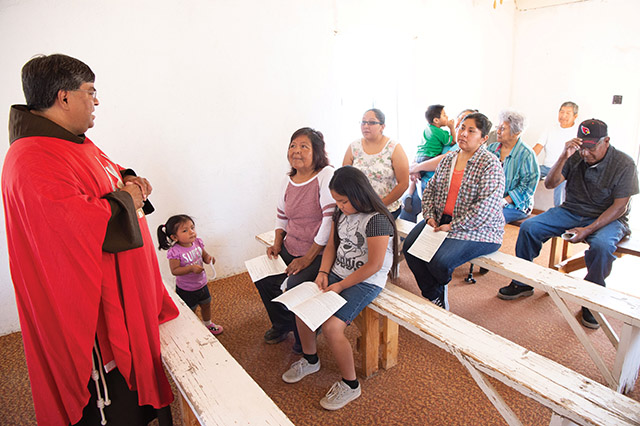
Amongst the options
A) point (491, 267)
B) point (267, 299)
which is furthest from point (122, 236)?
point (491, 267)

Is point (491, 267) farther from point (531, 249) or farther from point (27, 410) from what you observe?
point (27, 410)

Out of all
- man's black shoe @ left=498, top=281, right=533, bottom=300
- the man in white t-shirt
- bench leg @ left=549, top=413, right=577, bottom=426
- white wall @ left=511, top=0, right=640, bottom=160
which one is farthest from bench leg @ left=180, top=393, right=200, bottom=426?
white wall @ left=511, top=0, right=640, bottom=160

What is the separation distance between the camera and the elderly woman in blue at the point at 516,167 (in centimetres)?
314

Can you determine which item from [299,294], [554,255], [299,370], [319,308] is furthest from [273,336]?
[554,255]

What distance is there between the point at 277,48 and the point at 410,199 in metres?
1.86

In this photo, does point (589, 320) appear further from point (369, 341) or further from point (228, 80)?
point (228, 80)

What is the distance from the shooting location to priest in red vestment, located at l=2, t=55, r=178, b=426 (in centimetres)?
128

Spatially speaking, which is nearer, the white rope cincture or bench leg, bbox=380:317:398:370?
the white rope cincture

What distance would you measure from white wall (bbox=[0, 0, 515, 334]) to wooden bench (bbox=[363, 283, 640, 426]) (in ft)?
6.29

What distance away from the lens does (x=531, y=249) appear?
308cm

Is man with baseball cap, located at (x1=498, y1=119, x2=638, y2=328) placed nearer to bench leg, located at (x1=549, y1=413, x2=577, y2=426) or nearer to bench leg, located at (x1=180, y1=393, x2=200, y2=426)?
bench leg, located at (x1=549, y1=413, x2=577, y2=426)

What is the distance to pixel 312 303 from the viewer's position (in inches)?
76.5

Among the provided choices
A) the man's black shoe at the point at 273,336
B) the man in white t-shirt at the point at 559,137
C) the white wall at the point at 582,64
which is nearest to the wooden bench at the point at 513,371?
the man's black shoe at the point at 273,336

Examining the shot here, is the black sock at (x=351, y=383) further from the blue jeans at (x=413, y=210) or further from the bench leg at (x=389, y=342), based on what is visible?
the blue jeans at (x=413, y=210)
